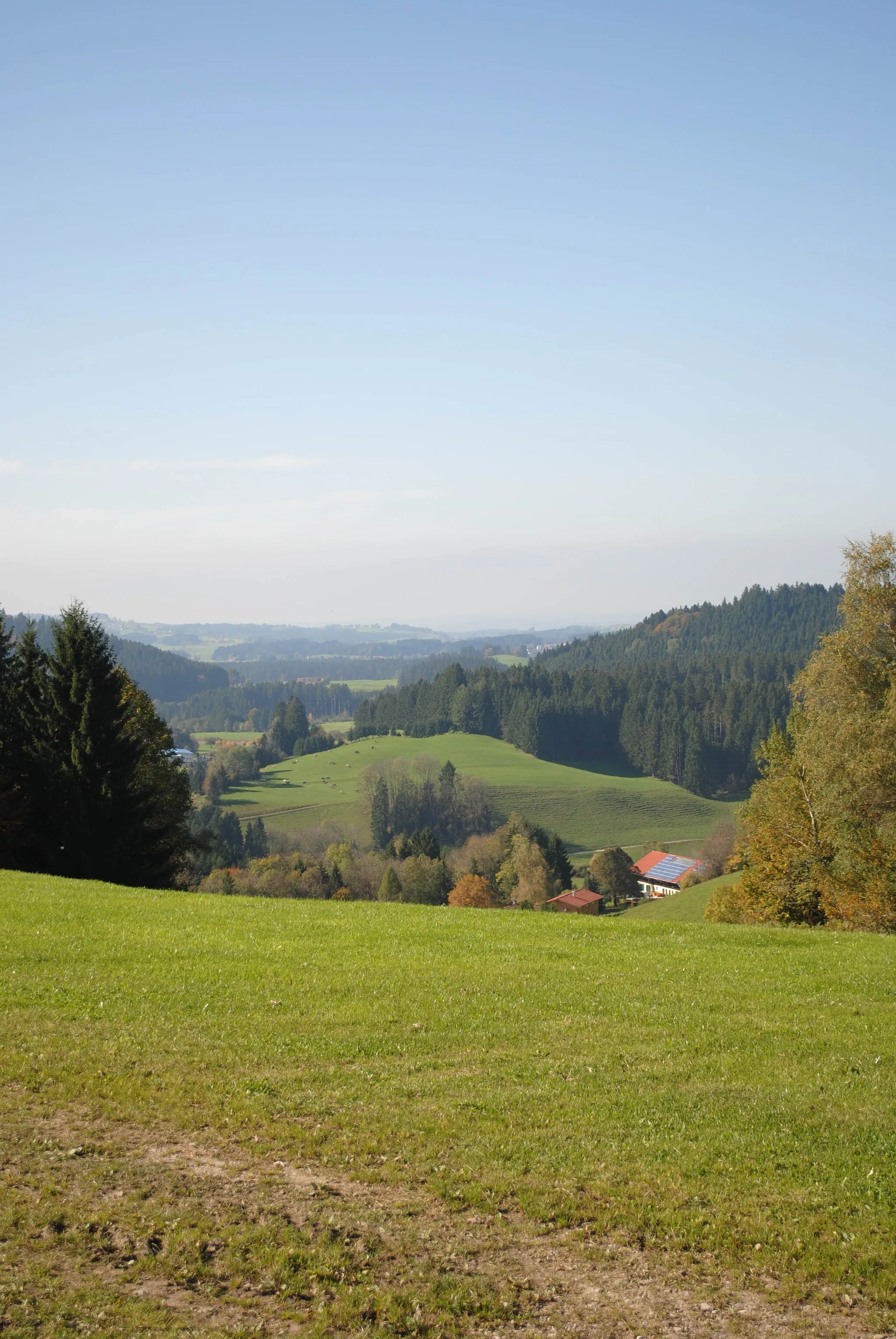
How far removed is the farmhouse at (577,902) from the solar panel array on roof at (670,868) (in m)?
14.6

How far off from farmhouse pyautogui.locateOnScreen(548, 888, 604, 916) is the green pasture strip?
366cm

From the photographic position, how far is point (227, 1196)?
28.5 feet

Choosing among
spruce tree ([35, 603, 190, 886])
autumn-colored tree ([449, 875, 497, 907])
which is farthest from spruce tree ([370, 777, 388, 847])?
spruce tree ([35, 603, 190, 886])

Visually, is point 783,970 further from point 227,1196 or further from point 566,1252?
point 227,1196

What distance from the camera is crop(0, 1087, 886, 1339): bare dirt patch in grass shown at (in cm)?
702

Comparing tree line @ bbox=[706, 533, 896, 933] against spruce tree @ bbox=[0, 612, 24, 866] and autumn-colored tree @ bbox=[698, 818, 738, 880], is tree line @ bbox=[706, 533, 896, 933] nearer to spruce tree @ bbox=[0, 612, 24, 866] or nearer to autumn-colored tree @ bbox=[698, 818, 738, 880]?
spruce tree @ bbox=[0, 612, 24, 866]

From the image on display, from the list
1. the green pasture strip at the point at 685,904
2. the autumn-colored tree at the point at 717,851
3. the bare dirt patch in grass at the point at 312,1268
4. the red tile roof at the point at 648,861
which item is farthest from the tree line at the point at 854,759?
the red tile roof at the point at 648,861

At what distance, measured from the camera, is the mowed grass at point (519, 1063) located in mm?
8883

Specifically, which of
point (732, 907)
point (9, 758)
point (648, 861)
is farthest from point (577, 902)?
point (9, 758)

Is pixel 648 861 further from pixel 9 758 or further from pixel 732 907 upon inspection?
pixel 9 758

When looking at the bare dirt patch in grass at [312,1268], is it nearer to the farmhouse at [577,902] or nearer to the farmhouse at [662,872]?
the farmhouse at [577,902]

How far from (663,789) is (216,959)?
149097 mm

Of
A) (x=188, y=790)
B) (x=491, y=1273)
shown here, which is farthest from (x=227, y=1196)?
(x=188, y=790)

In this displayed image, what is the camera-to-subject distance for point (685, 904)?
76688mm
